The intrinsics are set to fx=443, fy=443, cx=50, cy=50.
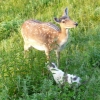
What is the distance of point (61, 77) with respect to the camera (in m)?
7.36

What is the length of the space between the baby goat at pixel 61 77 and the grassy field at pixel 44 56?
95 mm

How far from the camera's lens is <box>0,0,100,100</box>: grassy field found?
662cm

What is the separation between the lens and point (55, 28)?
873cm

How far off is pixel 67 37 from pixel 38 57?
3.38 feet

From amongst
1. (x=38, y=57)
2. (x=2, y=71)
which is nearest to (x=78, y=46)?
(x=38, y=57)

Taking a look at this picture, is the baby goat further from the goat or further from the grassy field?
the goat

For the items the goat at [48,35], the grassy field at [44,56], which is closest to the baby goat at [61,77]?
the grassy field at [44,56]

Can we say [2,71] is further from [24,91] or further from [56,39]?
[56,39]

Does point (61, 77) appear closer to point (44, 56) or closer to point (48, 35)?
point (44, 56)

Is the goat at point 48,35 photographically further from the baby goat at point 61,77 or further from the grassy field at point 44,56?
the baby goat at point 61,77

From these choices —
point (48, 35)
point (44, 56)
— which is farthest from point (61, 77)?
point (48, 35)

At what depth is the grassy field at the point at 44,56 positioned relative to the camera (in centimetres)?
662

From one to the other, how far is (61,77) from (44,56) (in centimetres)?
78

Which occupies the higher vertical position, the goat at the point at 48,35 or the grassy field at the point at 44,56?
the goat at the point at 48,35
